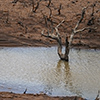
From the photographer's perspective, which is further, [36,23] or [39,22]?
[39,22]

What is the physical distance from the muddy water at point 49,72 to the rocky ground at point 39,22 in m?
1.91

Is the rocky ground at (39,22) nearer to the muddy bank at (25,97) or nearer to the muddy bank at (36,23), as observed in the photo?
the muddy bank at (36,23)

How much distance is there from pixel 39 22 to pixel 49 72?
9.86 metres

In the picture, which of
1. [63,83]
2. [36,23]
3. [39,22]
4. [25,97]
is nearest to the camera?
[25,97]

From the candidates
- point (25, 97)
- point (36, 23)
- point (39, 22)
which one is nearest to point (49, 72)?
point (25, 97)

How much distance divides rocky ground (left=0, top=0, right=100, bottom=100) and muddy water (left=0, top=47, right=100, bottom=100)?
6.25 feet

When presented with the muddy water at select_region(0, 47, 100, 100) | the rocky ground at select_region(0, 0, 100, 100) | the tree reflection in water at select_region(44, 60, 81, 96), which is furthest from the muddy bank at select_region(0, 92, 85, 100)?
the rocky ground at select_region(0, 0, 100, 100)

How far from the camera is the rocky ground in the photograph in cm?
2094

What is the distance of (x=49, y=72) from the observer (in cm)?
1438

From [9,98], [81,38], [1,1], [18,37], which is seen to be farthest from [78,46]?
[9,98]

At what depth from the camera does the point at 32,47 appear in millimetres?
19797

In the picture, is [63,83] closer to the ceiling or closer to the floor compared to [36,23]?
closer to the floor

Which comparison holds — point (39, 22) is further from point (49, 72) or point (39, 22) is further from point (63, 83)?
point (63, 83)

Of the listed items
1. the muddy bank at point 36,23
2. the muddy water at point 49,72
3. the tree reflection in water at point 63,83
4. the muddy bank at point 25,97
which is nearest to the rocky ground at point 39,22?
the muddy bank at point 36,23
